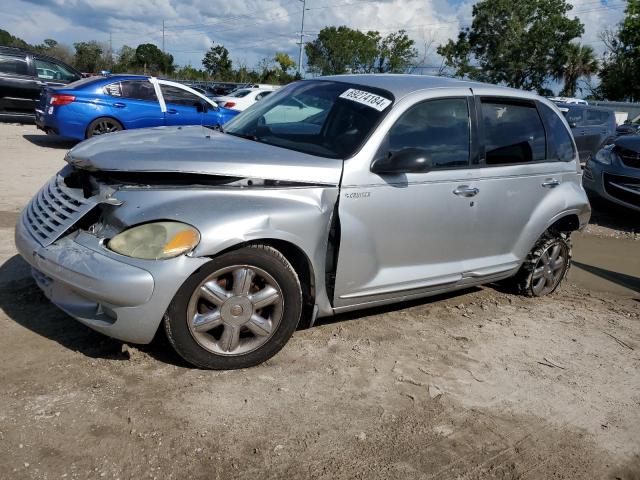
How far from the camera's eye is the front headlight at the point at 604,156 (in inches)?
359

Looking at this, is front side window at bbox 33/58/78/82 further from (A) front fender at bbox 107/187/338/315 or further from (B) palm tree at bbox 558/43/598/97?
(B) palm tree at bbox 558/43/598/97

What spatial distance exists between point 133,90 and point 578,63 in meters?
48.2

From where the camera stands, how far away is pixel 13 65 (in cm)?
1341

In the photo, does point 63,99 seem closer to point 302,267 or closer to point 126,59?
point 302,267

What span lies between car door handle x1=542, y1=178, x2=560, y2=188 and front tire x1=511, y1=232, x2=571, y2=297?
48 cm

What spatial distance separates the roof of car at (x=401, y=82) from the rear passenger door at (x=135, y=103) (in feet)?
24.1

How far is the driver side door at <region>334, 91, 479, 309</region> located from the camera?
363 cm

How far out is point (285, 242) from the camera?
339 cm

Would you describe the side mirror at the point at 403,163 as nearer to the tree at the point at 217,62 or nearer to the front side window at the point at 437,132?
the front side window at the point at 437,132

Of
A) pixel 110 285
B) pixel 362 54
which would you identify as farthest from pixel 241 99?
pixel 362 54

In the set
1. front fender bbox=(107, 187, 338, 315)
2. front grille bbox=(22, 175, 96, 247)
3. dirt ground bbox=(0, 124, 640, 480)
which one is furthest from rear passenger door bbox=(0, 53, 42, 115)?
front fender bbox=(107, 187, 338, 315)

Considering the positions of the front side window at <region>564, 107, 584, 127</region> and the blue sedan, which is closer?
the blue sedan

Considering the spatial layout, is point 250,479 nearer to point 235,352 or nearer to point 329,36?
point 235,352

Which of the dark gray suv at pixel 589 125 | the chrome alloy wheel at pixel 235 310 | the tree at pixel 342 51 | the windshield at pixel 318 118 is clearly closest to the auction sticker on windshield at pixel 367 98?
the windshield at pixel 318 118
